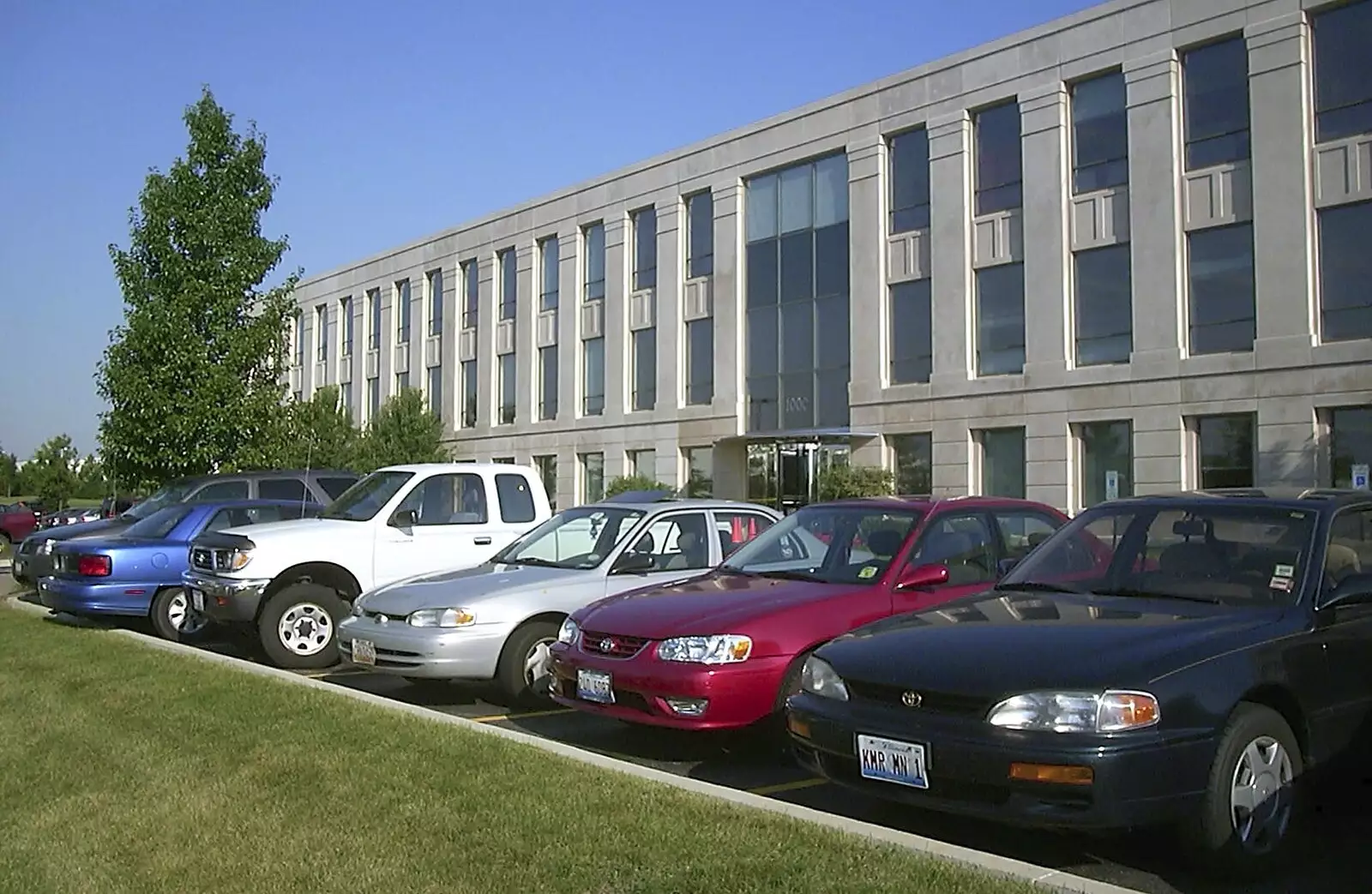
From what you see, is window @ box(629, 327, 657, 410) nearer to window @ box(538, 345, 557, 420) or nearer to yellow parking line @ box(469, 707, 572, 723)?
window @ box(538, 345, 557, 420)

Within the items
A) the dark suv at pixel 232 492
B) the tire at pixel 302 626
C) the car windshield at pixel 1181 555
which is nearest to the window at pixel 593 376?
the dark suv at pixel 232 492

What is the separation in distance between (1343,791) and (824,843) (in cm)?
292

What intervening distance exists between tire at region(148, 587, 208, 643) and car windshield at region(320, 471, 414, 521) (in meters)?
2.32

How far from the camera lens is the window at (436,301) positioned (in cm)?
4712

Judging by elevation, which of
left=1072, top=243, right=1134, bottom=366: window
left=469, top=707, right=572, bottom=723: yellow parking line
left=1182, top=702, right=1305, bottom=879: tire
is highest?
left=1072, top=243, right=1134, bottom=366: window

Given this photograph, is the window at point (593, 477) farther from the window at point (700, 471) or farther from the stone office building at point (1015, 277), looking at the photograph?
the window at point (700, 471)

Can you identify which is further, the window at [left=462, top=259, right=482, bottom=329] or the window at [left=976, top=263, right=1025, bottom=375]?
the window at [left=462, top=259, right=482, bottom=329]

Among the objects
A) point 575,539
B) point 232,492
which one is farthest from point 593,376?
point 575,539

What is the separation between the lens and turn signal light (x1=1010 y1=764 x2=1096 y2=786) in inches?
190

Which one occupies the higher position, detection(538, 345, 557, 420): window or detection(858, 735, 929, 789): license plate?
detection(538, 345, 557, 420): window

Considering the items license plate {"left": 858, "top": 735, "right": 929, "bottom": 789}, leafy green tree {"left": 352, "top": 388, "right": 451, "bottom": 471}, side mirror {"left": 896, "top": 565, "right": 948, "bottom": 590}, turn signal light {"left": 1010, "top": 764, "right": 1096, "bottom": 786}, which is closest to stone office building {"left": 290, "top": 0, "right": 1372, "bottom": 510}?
leafy green tree {"left": 352, "top": 388, "right": 451, "bottom": 471}

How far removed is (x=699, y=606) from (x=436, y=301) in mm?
41502

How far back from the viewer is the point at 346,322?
177 feet

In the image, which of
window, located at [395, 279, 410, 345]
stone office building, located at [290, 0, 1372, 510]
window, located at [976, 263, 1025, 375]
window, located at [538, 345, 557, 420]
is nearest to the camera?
stone office building, located at [290, 0, 1372, 510]
